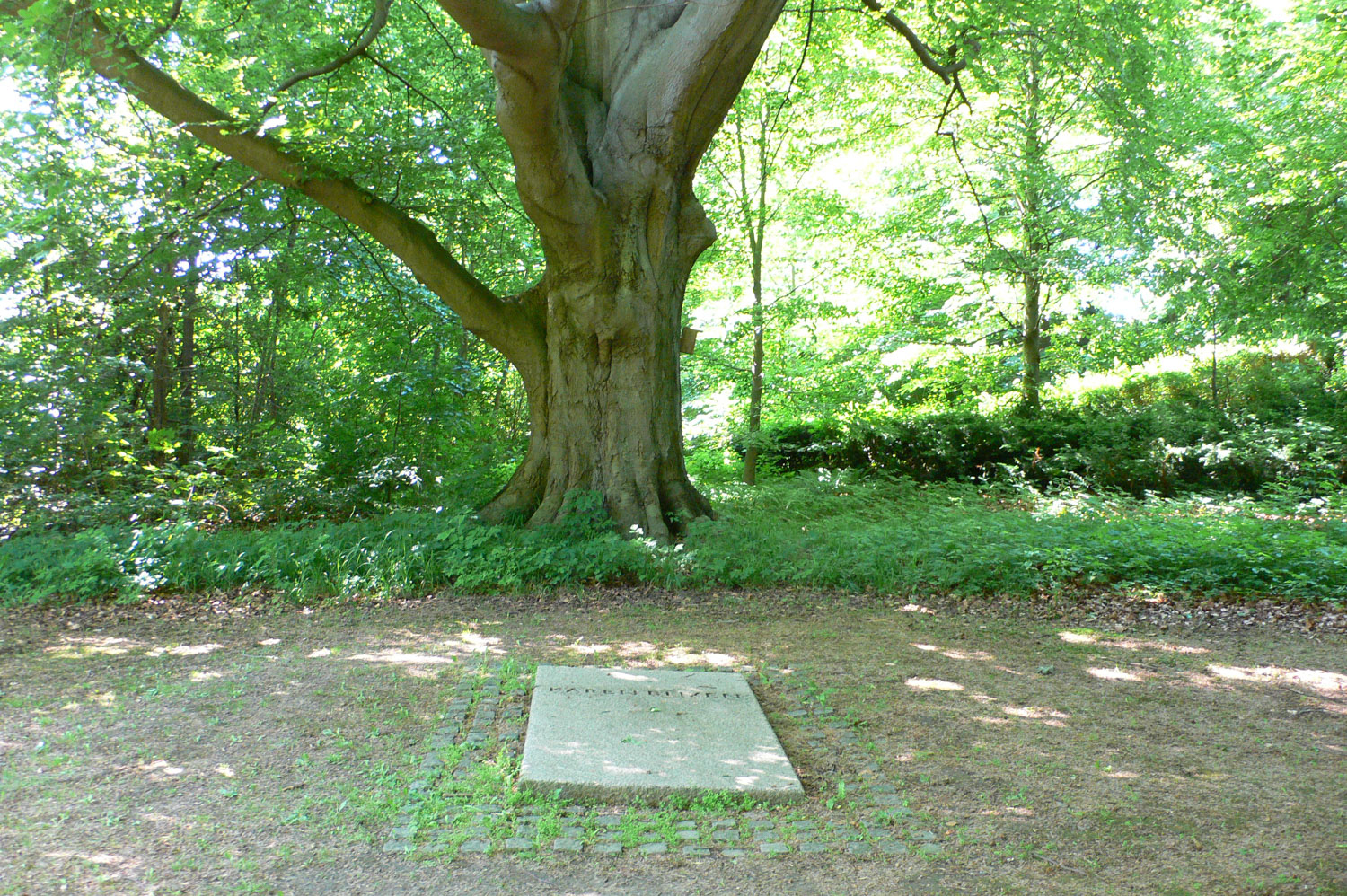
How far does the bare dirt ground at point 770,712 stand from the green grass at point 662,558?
325 millimetres

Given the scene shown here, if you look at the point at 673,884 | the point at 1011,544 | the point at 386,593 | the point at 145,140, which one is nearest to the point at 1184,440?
the point at 1011,544

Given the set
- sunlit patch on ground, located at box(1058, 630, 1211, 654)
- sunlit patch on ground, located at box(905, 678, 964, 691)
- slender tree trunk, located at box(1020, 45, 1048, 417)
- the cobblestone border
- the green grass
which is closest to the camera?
the cobblestone border

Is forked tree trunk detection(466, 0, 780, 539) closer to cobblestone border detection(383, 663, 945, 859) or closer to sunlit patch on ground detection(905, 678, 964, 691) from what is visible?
sunlit patch on ground detection(905, 678, 964, 691)

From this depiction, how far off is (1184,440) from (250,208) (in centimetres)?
1283

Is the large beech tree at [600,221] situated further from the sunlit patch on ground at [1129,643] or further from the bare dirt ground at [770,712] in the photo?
the sunlit patch on ground at [1129,643]

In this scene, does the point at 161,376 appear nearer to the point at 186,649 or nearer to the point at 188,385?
the point at 188,385

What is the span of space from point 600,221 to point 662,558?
312 cm

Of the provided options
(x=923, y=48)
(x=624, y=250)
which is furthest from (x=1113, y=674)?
(x=923, y=48)

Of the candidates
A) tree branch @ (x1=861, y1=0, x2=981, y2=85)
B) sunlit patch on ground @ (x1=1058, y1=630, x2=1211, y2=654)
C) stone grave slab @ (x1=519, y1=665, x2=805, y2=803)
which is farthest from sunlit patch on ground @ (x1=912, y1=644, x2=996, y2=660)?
tree branch @ (x1=861, y1=0, x2=981, y2=85)

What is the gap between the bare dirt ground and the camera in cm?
317

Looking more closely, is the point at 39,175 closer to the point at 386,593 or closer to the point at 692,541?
the point at 386,593

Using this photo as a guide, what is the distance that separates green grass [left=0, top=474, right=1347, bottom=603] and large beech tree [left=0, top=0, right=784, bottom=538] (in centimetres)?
73

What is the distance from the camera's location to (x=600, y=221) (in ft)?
26.4

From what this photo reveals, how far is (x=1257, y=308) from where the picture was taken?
1130 centimetres
